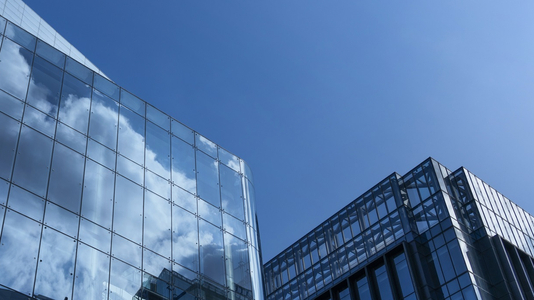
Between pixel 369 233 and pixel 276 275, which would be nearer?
pixel 369 233

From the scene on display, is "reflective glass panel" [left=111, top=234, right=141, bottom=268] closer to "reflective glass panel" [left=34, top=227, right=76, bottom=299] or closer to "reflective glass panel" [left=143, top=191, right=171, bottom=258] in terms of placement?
"reflective glass panel" [left=143, top=191, right=171, bottom=258]

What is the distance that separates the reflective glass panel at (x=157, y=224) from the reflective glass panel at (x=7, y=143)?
6121 millimetres

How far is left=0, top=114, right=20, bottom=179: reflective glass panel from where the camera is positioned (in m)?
22.8

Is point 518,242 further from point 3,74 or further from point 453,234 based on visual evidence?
point 3,74

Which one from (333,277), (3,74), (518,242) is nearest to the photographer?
(3,74)

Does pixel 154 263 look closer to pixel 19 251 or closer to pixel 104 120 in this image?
pixel 19 251

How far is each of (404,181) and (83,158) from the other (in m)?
33.0

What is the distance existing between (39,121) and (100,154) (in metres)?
2.86

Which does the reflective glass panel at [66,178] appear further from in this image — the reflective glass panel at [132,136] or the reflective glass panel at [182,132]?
the reflective glass panel at [182,132]

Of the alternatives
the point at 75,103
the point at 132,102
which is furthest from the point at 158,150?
the point at 75,103

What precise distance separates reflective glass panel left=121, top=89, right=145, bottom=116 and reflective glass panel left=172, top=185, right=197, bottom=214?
430 cm

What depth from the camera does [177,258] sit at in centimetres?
2731

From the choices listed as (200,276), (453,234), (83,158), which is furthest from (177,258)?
(453,234)

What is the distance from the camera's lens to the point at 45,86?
26.9 metres
